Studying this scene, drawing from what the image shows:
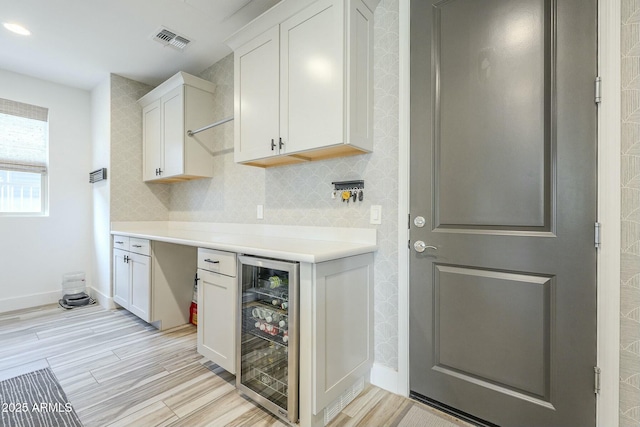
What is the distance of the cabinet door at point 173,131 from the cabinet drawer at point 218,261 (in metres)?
1.34

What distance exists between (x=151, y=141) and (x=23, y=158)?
1.50 meters

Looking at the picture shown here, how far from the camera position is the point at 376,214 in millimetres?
1892

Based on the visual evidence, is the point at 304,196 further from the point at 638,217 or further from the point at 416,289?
the point at 638,217

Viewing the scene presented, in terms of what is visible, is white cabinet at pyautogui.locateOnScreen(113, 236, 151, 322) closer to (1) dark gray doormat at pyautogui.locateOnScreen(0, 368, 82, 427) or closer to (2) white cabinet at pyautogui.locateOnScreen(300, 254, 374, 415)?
(1) dark gray doormat at pyautogui.locateOnScreen(0, 368, 82, 427)

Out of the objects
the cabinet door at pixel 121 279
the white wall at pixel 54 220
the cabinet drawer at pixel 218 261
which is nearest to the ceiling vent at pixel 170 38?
the white wall at pixel 54 220

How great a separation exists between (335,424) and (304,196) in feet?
4.86

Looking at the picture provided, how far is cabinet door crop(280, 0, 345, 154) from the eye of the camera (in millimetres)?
1684

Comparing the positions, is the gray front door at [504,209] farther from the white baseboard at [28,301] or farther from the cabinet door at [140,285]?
the white baseboard at [28,301]

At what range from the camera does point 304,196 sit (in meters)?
2.29

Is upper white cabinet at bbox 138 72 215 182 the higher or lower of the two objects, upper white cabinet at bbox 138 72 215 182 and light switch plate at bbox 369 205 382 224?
the higher

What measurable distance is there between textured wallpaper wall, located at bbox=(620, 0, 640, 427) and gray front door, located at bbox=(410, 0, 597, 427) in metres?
0.10

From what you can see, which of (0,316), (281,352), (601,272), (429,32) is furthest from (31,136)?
(601,272)

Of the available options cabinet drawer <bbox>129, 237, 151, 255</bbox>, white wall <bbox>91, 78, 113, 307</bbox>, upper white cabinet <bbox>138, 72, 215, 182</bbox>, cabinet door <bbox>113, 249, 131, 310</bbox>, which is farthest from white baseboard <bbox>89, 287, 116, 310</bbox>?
upper white cabinet <bbox>138, 72, 215, 182</bbox>

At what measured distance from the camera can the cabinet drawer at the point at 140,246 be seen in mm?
2684
